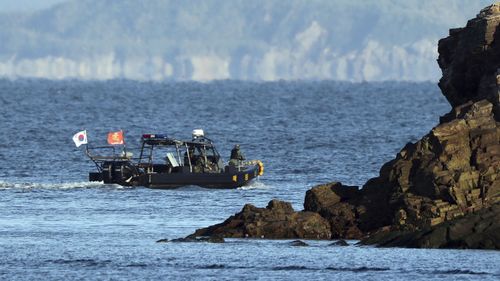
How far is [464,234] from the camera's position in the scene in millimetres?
37062

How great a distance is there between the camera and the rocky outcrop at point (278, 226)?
40719mm

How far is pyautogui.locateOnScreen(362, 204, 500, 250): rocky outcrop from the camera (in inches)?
1451

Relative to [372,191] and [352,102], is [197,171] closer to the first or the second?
[372,191]

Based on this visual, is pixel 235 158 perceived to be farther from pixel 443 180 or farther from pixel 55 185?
pixel 443 180

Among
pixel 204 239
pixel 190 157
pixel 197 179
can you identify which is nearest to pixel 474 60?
pixel 204 239

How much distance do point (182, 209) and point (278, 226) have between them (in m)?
9.68

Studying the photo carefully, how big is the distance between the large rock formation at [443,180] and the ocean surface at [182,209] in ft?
3.81

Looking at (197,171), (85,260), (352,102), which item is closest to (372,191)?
(85,260)

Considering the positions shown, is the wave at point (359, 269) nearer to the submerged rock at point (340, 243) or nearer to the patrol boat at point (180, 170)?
the submerged rock at point (340, 243)

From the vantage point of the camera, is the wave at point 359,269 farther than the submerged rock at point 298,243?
No

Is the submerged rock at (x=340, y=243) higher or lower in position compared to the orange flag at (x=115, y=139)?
lower

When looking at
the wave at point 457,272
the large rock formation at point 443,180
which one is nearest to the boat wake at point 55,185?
the large rock formation at point 443,180

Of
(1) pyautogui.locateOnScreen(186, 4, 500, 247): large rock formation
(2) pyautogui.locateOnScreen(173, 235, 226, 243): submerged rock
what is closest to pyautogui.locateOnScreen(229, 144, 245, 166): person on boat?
(1) pyautogui.locateOnScreen(186, 4, 500, 247): large rock formation

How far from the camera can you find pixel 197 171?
58.7m
